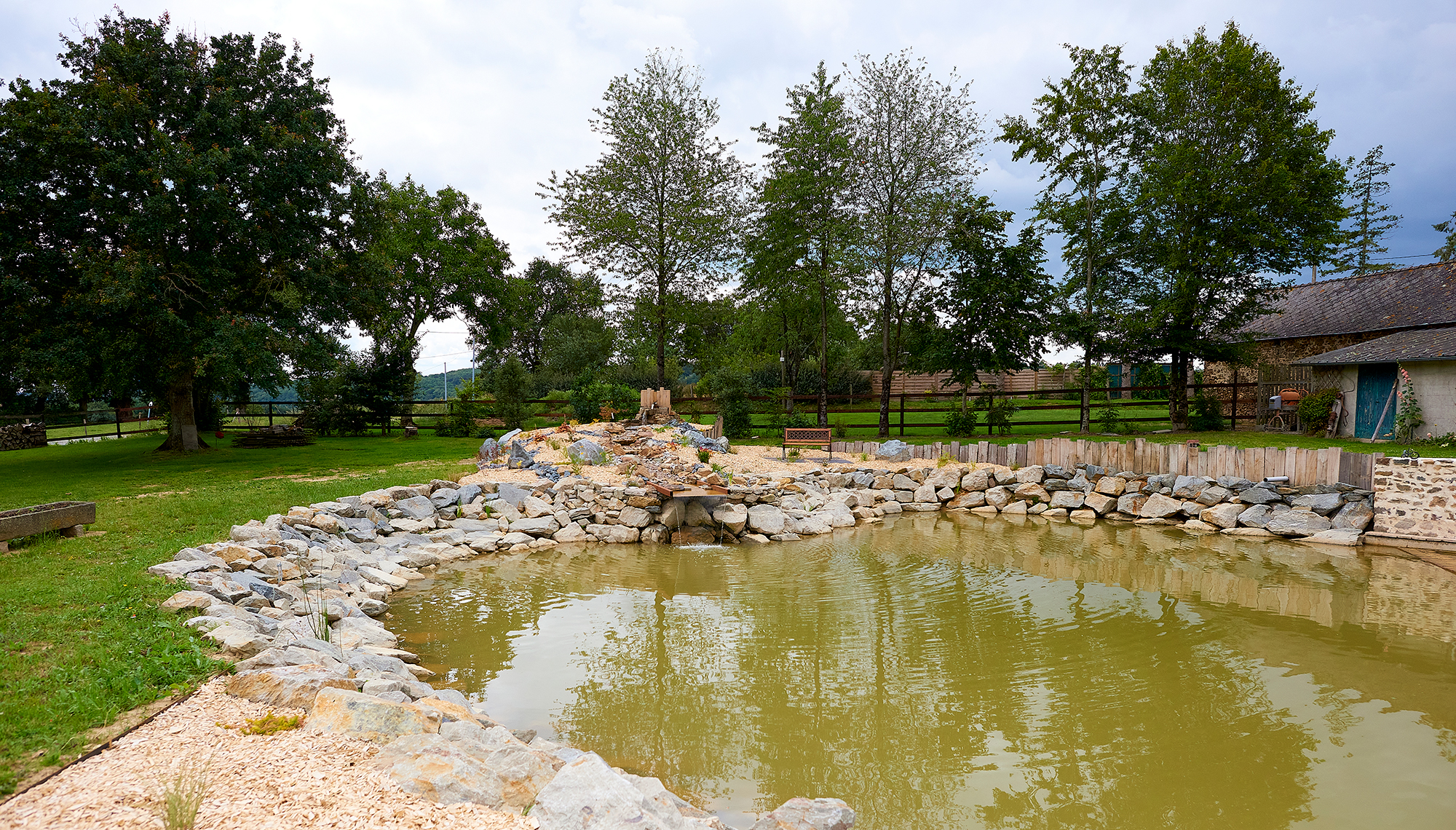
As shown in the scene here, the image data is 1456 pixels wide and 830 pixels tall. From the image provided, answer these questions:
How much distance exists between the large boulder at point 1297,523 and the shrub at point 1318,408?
7.69 metres

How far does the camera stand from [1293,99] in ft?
61.0

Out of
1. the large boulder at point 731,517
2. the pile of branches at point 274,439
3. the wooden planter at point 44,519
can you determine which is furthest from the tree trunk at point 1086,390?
the pile of branches at point 274,439

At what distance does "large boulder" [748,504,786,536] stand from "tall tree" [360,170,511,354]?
18.1m

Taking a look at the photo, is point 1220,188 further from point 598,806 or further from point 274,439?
point 274,439

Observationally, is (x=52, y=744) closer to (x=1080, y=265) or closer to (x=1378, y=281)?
(x=1080, y=265)

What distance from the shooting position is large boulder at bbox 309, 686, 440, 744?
143 inches

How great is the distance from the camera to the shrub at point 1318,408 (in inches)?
656

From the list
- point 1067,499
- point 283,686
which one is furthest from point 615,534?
point 1067,499

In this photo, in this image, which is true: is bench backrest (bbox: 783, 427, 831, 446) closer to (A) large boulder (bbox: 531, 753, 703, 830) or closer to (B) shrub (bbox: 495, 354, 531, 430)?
(B) shrub (bbox: 495, 354, 531, 430)

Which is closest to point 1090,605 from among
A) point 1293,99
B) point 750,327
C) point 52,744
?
point 52,744

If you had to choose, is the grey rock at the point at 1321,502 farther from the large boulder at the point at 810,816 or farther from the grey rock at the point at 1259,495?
the large boulder at the point at 810,816

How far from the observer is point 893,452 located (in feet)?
52.7

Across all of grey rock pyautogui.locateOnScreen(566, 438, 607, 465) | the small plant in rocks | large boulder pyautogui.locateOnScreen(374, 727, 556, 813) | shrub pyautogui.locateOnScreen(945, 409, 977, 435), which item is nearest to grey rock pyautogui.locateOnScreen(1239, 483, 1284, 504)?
shrub pyautogui.locateOnScreen(945, 409, 977, 435)

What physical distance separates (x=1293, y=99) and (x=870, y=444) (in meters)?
15.5
